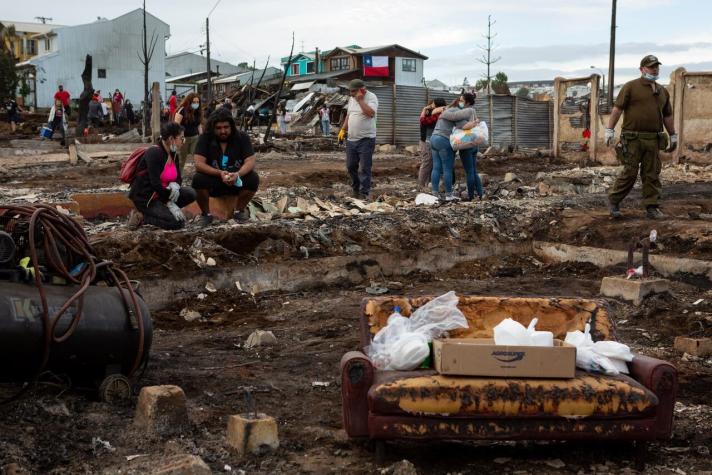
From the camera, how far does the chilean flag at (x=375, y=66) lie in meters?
62.5

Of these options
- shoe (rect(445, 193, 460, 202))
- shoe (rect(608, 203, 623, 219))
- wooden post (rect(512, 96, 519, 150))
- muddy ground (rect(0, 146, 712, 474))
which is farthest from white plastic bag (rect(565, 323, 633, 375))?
wooden post (rect(512, 96, 519, 150))

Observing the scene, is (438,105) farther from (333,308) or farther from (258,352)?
(258,352)

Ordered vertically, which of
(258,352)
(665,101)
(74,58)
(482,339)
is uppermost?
(74,58)

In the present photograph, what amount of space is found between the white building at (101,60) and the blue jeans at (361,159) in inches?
1917

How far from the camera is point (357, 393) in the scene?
4.27 m

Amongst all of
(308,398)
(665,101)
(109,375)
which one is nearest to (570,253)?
(665,101)

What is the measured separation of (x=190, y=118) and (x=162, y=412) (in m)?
8.48

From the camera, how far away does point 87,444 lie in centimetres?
450

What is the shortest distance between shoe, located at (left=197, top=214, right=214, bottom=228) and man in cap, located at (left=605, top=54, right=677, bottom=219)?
4688mm

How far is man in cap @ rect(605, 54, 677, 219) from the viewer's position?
10203mm

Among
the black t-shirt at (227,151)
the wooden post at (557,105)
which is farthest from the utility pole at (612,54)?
the black t-shirt at (227,151)

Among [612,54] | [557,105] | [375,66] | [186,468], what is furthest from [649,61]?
[375,66]

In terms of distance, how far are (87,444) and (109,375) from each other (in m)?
0.75

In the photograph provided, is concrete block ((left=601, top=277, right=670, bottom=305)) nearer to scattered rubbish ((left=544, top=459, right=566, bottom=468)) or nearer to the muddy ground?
the muddy ground
